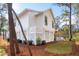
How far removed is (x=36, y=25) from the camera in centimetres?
148

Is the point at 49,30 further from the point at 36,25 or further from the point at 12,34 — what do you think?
the point at 12,34

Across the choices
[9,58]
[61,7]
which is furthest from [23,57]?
[61,7]

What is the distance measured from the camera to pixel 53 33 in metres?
1.48

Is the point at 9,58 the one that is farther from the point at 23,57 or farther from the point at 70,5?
the point at 70,5

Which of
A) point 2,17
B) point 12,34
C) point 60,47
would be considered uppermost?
point 2,17

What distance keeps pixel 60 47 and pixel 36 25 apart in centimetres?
27

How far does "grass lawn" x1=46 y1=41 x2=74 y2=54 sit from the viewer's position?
147cm

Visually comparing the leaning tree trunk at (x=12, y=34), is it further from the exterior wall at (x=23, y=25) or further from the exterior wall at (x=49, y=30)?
the exterior wall at (x=49, y=30)

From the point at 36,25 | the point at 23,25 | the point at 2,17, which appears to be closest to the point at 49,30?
the point at 36,25

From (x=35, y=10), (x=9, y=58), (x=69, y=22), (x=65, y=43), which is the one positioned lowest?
(x=9, y=58)

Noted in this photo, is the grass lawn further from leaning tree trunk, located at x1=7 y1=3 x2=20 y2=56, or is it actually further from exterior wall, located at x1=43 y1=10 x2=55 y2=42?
leaning tree trunk, located at x1=7 y1=3 x2=20 y2=56

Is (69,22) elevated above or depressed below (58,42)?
above

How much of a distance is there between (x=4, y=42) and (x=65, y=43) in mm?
501

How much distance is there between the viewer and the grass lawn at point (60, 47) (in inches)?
58.1
